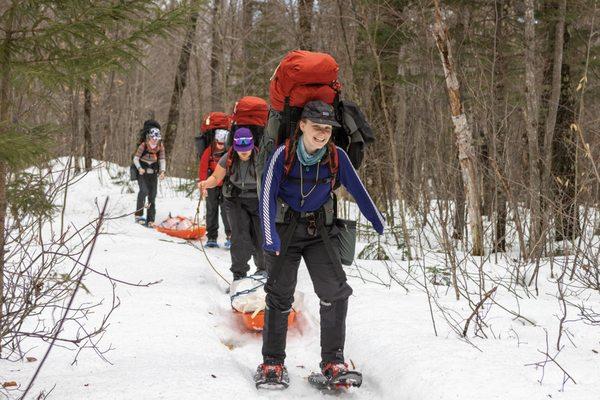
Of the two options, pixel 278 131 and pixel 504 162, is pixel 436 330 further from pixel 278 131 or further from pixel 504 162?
pixel 504 162

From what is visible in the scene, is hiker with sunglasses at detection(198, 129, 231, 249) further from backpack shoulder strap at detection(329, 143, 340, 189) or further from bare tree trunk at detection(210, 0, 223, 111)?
bare tree trunk at detection(210, 0, 223, 111)

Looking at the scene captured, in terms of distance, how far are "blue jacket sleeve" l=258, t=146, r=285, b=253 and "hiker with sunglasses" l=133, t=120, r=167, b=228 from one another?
730cm

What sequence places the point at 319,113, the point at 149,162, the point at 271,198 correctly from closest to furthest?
the point at 319,113 < the point at 271,198 < the point at 149,162

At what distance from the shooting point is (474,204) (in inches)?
233

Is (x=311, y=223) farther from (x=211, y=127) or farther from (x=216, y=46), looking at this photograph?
(x=216, y=46)

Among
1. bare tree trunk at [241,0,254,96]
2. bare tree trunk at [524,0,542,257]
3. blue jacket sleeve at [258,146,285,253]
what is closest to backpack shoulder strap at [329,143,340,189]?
blue jacket sleeve at [258,146,285,253]

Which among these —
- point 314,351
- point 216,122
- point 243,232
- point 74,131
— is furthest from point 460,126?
point 74,131

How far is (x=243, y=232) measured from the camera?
5984mm

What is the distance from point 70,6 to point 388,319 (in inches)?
131

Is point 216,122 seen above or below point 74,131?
above

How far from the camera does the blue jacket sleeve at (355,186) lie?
3.47 meters

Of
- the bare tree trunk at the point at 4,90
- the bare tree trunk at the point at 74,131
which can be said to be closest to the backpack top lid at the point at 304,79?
the bare tree trunk at the point at 4,90

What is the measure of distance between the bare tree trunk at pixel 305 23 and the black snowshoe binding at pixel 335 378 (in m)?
7.50

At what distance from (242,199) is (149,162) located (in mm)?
5061
